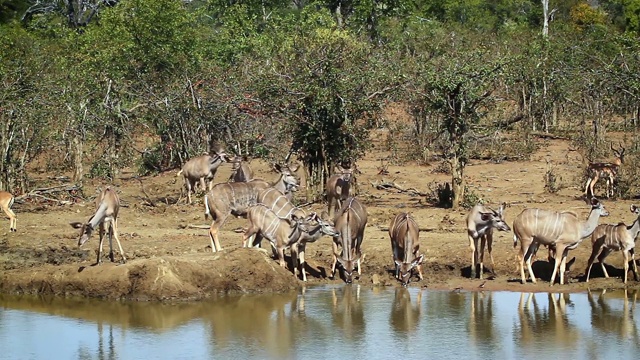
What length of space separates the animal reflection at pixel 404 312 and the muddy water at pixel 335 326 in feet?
0.04

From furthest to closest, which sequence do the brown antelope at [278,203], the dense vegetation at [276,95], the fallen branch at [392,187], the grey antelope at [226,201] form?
the fallen branch at [392,187], the dense vegetation at [276,95], the grey antelope at [226,201], the brown antelope at [278,203]

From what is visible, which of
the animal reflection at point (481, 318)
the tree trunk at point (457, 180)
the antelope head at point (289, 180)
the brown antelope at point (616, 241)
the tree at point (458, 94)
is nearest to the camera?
the animal reflection at point (481, 318)

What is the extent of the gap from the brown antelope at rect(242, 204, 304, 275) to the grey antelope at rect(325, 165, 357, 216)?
283cm

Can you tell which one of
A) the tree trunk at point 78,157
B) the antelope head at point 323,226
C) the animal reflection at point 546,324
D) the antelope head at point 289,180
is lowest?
the animal reflection at point 546,324

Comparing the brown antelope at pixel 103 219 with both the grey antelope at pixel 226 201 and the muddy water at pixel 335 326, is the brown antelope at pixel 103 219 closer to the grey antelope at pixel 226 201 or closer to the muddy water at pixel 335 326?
the muddy water at pixel 335 326

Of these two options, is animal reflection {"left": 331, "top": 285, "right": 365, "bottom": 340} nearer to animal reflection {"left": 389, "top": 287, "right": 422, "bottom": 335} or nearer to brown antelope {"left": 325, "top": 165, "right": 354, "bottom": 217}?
animal reflection {"left": 389, "top": 287, "right": 422, "bottom": 335}

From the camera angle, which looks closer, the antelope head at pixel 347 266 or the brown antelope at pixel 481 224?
the brown antelope at pixel 481 224

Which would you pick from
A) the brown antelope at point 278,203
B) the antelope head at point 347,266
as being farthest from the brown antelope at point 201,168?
the antelope head at point 347,266

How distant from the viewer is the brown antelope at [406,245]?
508 inches

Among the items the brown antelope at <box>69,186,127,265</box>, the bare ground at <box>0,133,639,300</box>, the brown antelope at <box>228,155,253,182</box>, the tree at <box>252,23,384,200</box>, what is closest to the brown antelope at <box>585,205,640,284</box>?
the bare ground at <box>0,133,639,300</box>

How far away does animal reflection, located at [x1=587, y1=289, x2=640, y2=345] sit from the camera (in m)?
10.7

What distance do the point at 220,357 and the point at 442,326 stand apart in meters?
2.55

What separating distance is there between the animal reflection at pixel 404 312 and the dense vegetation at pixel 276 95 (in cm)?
476

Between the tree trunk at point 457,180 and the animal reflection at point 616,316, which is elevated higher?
the tree trunk at point 457,180
